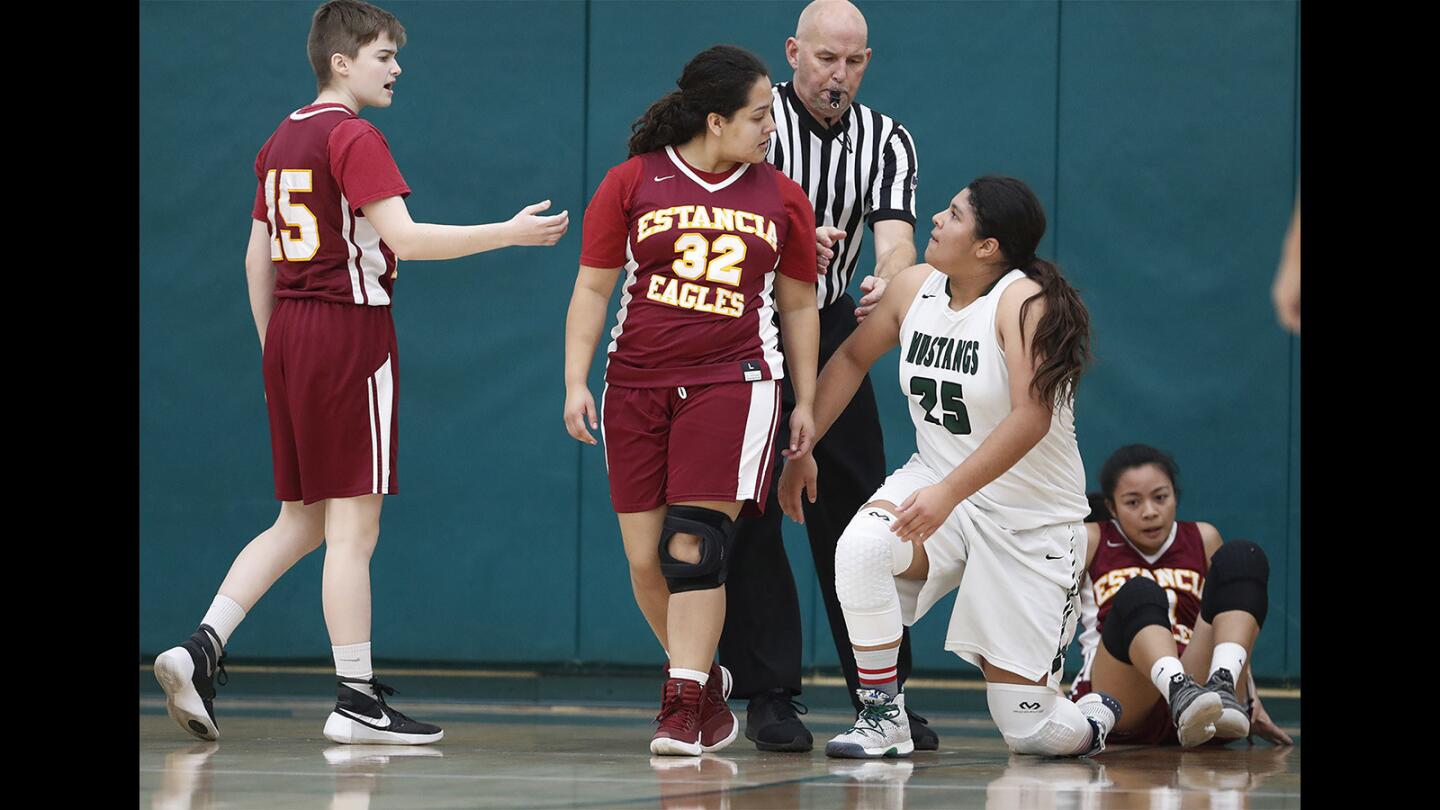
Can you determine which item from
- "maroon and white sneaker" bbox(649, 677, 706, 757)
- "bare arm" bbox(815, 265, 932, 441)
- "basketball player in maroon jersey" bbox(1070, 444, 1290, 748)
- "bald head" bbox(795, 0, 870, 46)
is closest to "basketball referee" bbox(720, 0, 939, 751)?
"bald head" bbox(795, 0, 870, 46)

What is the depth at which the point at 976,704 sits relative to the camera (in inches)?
222

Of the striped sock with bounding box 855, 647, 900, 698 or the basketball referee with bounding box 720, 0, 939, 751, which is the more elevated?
the basketball referee with bounding box 720, 0, 939, 751

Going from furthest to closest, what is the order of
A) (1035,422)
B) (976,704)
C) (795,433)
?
(976,704) → (795,433) → (1035,422)

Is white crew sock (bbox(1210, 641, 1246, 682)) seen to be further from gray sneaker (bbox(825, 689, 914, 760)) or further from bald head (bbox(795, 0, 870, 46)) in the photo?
bald head (bbox(795, 0, 870, 46))

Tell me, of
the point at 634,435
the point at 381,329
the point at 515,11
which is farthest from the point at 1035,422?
the point at 515,11

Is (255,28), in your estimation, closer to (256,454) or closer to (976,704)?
(256,454)

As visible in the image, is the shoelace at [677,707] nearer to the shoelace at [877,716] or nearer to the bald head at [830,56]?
the shoelace at [877,716]

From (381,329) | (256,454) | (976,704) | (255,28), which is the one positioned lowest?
(976,704)

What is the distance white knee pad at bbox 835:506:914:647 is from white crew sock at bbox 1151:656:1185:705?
2.55 ft

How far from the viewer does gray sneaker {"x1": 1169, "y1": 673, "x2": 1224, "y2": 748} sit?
387cm

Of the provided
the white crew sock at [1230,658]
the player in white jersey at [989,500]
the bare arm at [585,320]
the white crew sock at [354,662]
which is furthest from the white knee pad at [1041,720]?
the white crew sock at [354,662]
